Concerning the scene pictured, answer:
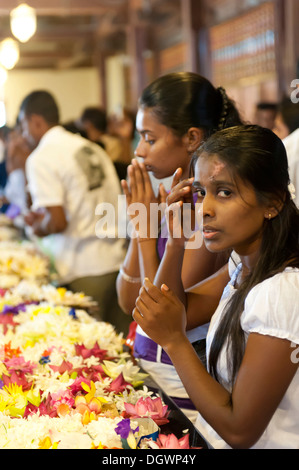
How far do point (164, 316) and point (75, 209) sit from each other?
206cm

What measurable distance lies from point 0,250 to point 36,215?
25 cm

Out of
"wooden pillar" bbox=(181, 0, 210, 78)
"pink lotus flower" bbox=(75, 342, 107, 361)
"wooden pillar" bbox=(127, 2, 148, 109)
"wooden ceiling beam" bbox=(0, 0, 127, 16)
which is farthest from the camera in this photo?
"wooden pillar" bbox=(127, 2, 148, 109)

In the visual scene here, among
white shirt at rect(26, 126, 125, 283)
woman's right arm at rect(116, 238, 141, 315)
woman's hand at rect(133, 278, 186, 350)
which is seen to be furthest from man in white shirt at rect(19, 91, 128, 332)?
woman's hand at rect(133, 278, 186, 350)

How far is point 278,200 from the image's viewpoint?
1.24 m

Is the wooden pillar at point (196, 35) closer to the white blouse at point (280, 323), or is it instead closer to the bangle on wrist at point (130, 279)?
the bangle on wrist at point (130, 279)

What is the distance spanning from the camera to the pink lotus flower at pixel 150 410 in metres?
1.31

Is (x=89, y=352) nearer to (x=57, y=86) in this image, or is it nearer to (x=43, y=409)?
(x=43, y=409)

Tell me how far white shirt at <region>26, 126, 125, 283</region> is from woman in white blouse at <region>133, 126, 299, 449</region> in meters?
1.94

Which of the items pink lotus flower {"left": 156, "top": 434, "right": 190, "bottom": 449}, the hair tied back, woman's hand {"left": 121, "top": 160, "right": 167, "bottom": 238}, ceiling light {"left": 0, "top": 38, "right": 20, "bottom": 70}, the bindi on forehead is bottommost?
pink lotus flower {"left": 156, "top": 434, "right": 190, "bottom": 449}

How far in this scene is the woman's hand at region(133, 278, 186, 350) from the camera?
49.4 inches

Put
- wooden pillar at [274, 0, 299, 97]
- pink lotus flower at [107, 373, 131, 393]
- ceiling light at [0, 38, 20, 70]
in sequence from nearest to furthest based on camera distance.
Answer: pink lotus flower at [107, 373, 131, 393], wooden pillar at [274, 0, 299, 97], ceiling light at [0, 38, 20, 70]

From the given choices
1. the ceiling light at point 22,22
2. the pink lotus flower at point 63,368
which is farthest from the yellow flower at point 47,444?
the ceiling light at point 22,22

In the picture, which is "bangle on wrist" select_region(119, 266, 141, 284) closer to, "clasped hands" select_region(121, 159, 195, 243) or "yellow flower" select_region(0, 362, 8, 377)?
"clasped hands" select_region(121, 159, 195, 243)
